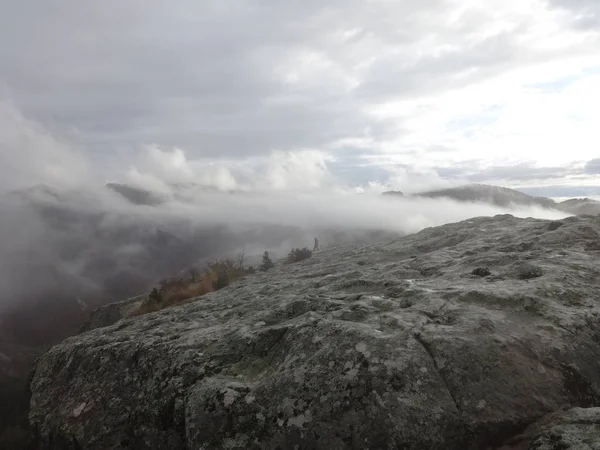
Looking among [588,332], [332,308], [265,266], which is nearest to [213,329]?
[332,308]

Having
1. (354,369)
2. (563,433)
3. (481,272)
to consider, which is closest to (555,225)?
(481,272)

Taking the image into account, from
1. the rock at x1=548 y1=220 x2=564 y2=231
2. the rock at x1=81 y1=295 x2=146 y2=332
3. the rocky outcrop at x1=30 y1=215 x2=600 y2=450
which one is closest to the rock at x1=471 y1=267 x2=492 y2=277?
the rocky outcrop at x1=30 y1=215 x2=600 y2=450

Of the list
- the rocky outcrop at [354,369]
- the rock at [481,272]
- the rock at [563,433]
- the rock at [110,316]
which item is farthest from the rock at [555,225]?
the rock at [110,316]

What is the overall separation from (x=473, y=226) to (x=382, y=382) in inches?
555

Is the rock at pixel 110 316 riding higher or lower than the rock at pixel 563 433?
lower

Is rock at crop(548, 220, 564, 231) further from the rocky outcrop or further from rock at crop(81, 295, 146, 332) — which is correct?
rock at crop(81, 295, 146, 332)

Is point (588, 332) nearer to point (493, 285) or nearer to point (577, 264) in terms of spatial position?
point (493, 285)

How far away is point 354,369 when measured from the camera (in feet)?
21.3

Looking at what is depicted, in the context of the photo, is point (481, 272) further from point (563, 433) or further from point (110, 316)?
point (110, 316)

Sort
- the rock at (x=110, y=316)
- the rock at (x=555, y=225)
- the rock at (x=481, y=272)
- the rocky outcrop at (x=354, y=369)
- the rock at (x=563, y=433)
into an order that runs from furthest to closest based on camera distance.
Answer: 1. the rock at (x=110, y=316)
2. the rock at (x=555, y=225)
3. the rock at (x=481, y=272)
4. the rocky outcrop at (x=354, y=369)
5. the rock at (x=563, y=433)

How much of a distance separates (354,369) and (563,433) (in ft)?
9.22

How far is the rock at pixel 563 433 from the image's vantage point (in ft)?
16.5

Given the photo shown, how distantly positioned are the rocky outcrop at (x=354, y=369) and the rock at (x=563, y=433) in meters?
0.12

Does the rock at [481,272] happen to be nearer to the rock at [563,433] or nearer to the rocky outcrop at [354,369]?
the rocky outcrop at [354,369]
